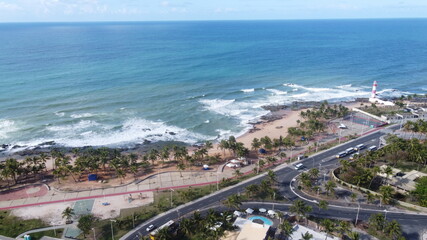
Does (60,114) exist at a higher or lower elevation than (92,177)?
higher

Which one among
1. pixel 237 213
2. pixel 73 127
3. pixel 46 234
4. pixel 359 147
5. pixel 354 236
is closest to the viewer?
pixel 354 236

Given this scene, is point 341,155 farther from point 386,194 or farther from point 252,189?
point 252,189

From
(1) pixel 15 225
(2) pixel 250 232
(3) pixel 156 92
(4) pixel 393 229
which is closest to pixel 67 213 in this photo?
(1) pixel 15 225

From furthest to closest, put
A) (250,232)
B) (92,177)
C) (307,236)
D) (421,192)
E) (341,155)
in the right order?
(341,155) < (92,177) < (421,192) < (250,232) < (307,236)

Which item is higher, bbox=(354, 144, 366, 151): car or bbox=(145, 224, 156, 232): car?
bbox=(354, 144, 366, 151): car

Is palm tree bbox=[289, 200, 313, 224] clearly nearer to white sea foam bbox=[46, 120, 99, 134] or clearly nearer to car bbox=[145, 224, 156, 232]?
car bbox=[145, 224, 156, 232]

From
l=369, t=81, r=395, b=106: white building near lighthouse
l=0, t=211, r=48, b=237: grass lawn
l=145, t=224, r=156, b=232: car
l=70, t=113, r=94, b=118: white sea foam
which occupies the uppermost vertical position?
l=369, t=81, r=395, b=106: white building near lighthouse

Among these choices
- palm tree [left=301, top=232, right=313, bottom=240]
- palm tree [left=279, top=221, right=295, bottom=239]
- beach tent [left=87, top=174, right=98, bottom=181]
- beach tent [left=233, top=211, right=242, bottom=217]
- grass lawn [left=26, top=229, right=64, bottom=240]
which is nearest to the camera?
palm tree [left=301, top=232, right=313, bottom=240]

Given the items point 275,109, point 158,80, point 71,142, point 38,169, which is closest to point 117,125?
point 71,142

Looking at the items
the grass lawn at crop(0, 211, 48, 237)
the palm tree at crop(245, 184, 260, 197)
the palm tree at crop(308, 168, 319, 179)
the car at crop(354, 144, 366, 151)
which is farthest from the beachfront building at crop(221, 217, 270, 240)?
the car at crop(354, 144, 366, 151)

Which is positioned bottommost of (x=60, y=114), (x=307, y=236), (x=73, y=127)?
(x=73, y=127)
